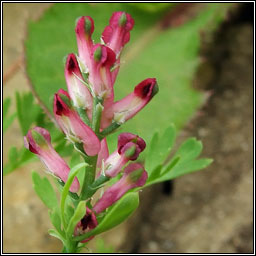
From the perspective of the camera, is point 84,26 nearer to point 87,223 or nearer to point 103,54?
point 103,54

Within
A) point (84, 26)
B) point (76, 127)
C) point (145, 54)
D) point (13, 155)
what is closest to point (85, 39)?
point (84, 26)

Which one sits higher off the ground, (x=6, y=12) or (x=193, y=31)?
(x=6, y=12)

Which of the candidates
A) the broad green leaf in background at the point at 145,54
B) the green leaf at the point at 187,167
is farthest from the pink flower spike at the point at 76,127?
the broad green leaf in background at the point at 145,54

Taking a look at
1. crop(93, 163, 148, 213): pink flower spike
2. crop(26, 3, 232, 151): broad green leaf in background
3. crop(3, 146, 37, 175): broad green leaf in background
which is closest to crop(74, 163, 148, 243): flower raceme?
crop(93, 163, 148, 213): pink flower spike

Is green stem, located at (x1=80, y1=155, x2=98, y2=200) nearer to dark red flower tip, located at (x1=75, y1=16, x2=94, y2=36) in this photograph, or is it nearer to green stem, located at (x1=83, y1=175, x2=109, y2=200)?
green stem, located at (x1=83, y1=175, x2=109, y2=200)

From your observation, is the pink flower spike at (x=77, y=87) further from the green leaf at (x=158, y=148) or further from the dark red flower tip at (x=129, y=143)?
the green leaf at (x=158, y=148)

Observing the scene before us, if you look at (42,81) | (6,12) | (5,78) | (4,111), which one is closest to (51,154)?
(4,111)

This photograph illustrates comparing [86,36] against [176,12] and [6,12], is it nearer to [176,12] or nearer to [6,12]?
[176,12]
